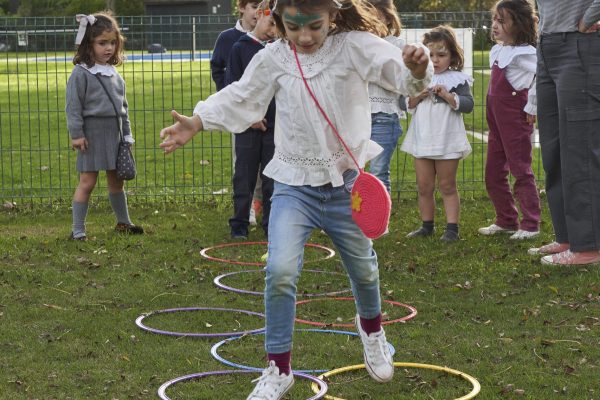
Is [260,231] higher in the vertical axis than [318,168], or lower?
lower

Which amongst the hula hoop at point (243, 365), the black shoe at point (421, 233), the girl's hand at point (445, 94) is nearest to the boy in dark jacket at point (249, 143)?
the black shoe at point (421, 233)

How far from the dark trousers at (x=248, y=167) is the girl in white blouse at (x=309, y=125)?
381 centimetres

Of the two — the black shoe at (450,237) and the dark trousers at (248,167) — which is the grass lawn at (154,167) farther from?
the black shoe at (450,237)

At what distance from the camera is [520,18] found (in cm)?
877

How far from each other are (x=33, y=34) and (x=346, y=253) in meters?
7.33

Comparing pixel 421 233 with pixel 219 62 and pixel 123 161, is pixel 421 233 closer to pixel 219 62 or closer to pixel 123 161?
pixel 219 62

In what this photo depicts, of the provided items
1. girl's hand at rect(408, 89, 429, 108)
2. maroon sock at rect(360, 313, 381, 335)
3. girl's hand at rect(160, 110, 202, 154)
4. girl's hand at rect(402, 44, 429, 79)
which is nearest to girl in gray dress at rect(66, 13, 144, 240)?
girl's hand at rect(408, 89, 429, 108)

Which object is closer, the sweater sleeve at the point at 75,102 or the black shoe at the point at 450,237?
the black shoe at the point at 450,237

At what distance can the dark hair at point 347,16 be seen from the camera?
501cm

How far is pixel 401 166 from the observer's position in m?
13.4

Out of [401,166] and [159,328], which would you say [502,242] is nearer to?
[159,328]

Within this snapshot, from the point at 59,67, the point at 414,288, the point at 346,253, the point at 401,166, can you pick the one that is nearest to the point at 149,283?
the point at 414,288

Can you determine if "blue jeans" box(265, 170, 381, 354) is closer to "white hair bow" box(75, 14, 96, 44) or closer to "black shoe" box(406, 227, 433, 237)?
"black shoe" box(406, 227, 433, 237)

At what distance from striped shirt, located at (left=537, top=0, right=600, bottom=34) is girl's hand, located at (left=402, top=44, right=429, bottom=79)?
285 centimetres
